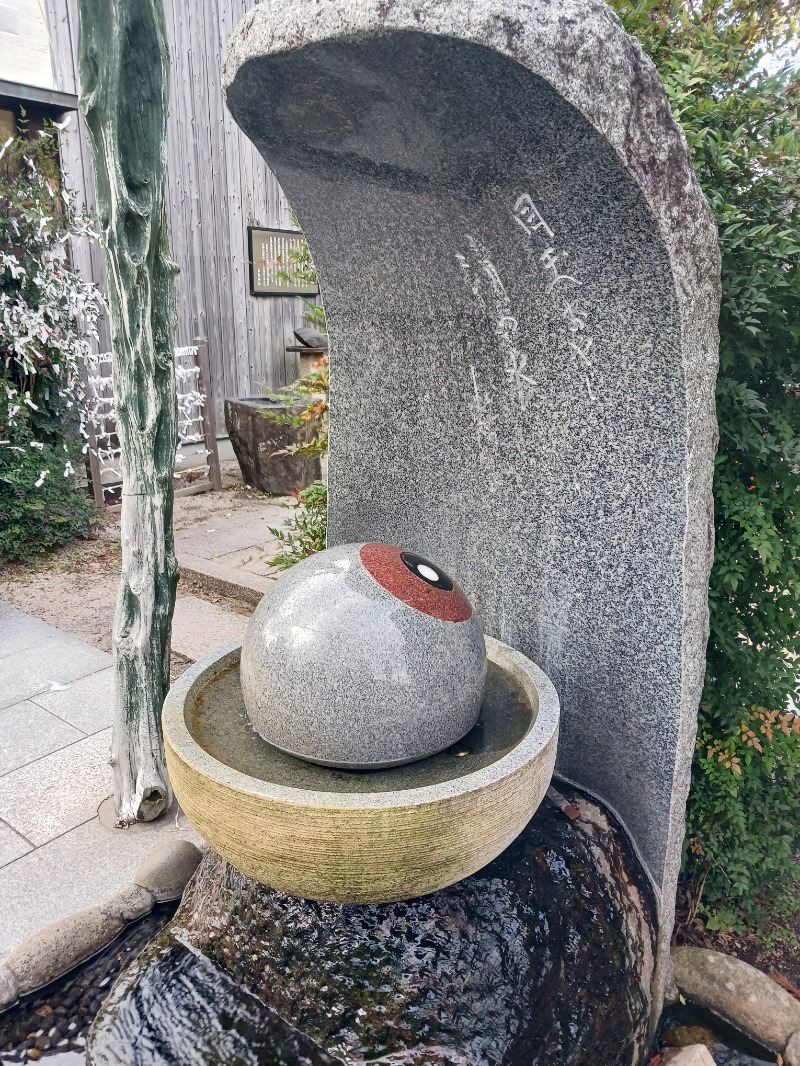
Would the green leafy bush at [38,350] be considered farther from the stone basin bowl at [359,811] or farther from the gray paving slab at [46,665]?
the stone basin bowl at [359,811]

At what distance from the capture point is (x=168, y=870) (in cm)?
299

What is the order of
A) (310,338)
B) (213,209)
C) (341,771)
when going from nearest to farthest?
(341,771) < (213,209) < (310,338)

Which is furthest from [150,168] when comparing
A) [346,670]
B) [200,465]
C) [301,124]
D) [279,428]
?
[200,465]

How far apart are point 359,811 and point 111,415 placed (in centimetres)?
608

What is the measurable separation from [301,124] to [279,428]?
6.55m

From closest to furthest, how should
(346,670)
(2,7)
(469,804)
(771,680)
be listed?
1. (469,804)
2. (346,670)
3. (771,680)
4. (2,7)

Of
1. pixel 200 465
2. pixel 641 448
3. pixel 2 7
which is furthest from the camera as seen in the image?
pixel 200 465

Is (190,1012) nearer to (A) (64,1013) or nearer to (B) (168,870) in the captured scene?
(A) (64,1013)

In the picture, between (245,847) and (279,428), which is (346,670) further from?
(279,428)

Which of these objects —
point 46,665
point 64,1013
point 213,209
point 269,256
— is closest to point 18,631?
point 46,665

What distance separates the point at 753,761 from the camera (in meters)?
2.99

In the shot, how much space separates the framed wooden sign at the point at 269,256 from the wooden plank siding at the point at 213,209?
11cm

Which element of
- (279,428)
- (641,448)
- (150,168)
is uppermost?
(150,168)

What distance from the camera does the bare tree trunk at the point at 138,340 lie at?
2717 millimetres
